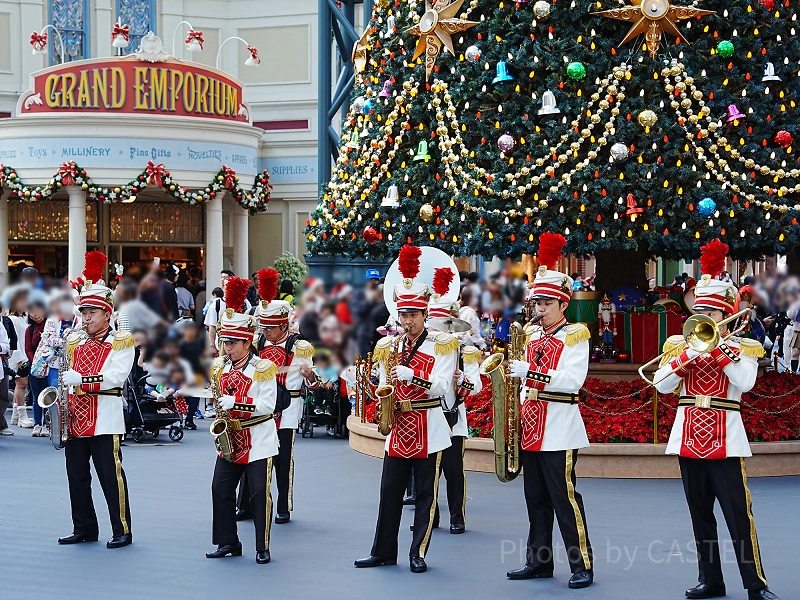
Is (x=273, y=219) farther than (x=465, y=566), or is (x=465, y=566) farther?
(x=273, y=219)

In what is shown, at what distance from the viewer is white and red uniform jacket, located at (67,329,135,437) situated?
771cm

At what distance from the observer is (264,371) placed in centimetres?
732

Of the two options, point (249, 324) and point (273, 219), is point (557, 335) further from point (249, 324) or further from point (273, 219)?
point (273, 219)

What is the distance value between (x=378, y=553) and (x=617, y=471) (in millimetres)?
3670

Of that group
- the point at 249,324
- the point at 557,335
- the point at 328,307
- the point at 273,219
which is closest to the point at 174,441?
the point at 249,324

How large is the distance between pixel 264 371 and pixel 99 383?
1.21 metres

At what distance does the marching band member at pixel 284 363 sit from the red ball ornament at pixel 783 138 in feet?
15.9

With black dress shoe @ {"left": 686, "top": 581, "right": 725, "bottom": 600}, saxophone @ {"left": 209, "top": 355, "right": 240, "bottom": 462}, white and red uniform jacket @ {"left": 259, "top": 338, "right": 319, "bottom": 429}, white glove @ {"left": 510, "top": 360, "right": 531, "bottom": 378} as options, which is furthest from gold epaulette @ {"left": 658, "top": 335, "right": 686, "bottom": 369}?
white and red uniform jacket @ {"left": 259, "top": 338, "right": 319, "bottom": 429}

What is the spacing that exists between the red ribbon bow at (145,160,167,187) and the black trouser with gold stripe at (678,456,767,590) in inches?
670

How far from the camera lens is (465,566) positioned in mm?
7316

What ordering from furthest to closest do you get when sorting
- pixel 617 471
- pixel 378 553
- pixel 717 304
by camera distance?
pixel 617 471, pixel 378 553, pixel 717 304

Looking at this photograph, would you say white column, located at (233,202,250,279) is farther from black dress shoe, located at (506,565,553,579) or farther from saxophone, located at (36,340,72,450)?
black dress shoe, located at (506,565,553,579)

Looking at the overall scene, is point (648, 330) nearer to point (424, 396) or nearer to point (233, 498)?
point (424, 396)

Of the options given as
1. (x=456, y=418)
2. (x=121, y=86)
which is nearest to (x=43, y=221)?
(x=121, y=86)
